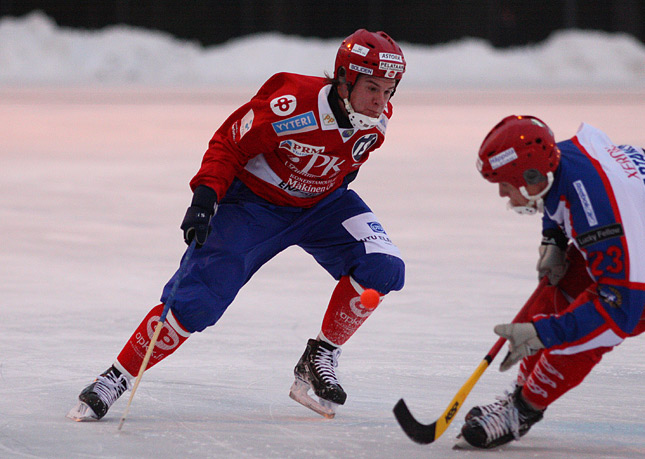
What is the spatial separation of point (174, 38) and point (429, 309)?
19.6 metres

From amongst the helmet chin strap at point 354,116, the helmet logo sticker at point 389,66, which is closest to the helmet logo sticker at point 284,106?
the helmet chin strap at point 354,116

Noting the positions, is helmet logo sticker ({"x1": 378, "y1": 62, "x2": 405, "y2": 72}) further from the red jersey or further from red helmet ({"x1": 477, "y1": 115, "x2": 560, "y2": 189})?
red helmet ({"x1": 477, "y1": 115, "x2": 560, "y2": 189})

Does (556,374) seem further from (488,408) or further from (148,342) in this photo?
(148,342)

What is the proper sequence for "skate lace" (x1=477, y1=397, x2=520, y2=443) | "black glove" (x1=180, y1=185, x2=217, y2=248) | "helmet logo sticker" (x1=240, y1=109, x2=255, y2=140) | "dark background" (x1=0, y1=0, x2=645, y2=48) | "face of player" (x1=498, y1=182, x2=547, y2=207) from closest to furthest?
"face of player" (x1=498, y1=182, x2=547, y2=207)
"skate lace" (x1=477, y1=397, x2=520, y2=443)
"black glove" (x1=180, y1=185, x2=217, y2=248)
"helmet logo sticker" (x1=240, y1=109, x2=255, y2=140)
"dark background" (x1=0, y1=0, x2=645, y2=48)

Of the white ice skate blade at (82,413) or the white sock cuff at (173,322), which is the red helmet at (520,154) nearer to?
the white sock cuff at (173,322)

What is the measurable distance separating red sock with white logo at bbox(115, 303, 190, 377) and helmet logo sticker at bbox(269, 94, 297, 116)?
2.44 feet

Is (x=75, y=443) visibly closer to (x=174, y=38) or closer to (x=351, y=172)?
(x=351, y=172)

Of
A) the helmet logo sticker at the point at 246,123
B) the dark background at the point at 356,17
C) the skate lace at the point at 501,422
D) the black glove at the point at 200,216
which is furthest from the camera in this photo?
the dark background at the point at 356,17

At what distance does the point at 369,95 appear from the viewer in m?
3.22

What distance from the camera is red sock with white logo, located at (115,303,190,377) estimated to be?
3130mm

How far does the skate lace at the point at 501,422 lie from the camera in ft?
9.32

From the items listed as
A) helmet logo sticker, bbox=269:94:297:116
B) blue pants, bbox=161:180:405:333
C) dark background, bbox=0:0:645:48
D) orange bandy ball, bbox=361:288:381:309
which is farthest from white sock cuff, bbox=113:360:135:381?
dark background, bbox=0:0:645:48

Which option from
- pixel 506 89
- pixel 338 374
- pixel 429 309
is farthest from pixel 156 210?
pixel 506 89

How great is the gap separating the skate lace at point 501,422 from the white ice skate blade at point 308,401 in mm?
571
